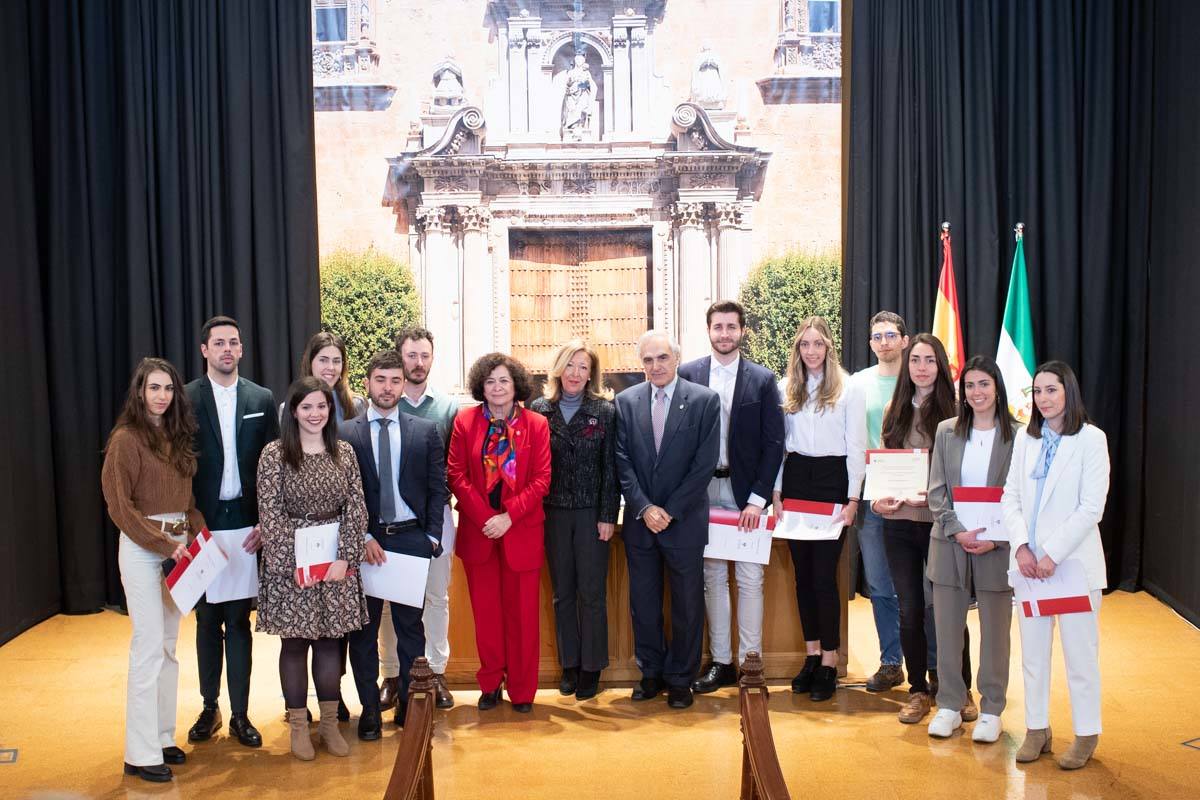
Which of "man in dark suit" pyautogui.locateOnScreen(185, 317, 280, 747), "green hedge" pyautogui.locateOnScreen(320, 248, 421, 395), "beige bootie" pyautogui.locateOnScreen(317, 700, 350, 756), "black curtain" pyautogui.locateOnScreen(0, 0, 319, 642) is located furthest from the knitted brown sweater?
"green hedge" pyautogui.locateOnScreen(320, 248, 421, 395)

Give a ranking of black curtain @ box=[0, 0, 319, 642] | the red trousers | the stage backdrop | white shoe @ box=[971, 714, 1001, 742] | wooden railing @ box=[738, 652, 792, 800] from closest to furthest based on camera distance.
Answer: wooden railing @ box=[738, 652, 792, 800], white shoe @ box=[971, 714, 1001, 742], the red trousers, black curtain @ box=[0, 0, 319, 642], the stage backdrop

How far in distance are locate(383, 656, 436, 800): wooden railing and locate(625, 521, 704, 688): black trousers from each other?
58.3 inches

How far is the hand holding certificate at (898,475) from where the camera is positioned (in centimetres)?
400

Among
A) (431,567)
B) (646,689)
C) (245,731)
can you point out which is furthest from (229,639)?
(646,689)

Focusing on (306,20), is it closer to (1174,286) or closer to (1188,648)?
(1174,286)

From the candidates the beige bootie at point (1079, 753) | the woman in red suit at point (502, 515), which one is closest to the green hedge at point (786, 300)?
the woman in red suit at point (502, 515)

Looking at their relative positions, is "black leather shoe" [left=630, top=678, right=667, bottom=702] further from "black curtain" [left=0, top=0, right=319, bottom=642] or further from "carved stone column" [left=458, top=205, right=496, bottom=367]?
"carved stone column" [left=458, top=205, right=496, bottom=367]

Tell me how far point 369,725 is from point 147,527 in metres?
1.11

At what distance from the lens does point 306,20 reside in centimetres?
601

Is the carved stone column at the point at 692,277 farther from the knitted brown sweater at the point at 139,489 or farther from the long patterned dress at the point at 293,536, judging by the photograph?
the knitted brown sweater at the point at 139,489

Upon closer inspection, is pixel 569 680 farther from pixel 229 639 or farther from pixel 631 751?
pixel 229 639

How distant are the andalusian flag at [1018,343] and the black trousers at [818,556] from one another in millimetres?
1945

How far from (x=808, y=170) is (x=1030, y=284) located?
1.75 meters

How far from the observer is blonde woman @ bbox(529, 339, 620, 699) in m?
4.26
